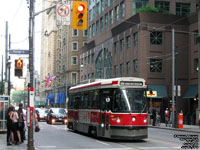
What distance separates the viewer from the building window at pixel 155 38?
52.2 meters

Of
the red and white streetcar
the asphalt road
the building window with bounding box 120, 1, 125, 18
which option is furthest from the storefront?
the building window with bounding box 120, 1, 125, 18

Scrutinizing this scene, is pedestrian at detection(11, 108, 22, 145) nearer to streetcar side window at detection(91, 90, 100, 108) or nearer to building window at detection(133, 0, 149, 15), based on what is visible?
streetcar side window at detection(91, 90, 100, 108)

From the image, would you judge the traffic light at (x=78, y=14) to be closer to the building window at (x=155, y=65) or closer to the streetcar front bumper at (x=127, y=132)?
the streetcar front bumper at (x=127, y=132)

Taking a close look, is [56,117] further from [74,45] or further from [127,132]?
[74,45]

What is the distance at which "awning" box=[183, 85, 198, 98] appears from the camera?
49.1 meters

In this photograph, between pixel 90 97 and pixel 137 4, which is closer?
pixel 90 97

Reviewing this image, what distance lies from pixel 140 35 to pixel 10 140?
35.3 m

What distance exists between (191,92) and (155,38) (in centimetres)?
833

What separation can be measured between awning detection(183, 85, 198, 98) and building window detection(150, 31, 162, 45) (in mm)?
7004

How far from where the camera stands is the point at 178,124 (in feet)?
116

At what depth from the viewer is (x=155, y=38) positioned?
171ft

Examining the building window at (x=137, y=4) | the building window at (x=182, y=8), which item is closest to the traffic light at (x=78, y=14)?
the building window at (x=137, y=4)

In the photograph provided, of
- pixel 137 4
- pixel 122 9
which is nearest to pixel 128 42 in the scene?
pixel 137 4

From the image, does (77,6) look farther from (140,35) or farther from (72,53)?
(72,53)
